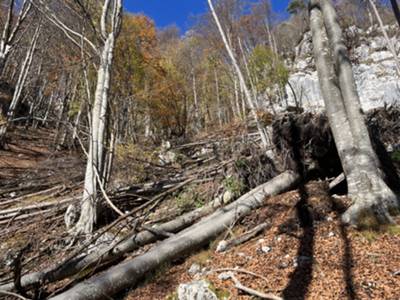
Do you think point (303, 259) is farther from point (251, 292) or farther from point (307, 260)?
point (251, 292)

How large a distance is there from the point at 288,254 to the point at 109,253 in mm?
2112

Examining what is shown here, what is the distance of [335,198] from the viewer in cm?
412

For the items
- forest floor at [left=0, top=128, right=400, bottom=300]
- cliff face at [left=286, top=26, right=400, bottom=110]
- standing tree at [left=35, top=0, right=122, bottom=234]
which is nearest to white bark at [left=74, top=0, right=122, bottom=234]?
standing tree at [left=35, top=0, right=122, bottom=234]

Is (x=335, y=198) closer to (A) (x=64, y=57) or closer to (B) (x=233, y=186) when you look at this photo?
(B) (x=233, y=186)

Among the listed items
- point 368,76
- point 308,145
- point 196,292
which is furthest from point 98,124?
point 368,76

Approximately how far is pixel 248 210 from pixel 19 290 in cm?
283

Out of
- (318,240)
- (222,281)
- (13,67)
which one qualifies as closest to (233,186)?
(318,240)

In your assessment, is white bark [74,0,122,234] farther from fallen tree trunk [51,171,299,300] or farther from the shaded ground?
the shaded ground

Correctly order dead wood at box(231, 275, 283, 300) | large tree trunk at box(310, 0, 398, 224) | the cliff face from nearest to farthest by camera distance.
Result: dead wood at box(231, 275, 283, 300), large tree trunk at box(310, 0, 398, 224), the cliff face

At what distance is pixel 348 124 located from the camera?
3.98m

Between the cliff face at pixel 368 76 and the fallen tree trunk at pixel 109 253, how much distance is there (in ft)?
40.4

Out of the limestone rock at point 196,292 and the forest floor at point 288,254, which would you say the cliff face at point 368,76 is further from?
the limestone rock at point 196,292

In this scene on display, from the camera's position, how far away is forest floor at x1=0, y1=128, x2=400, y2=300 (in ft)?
8.52

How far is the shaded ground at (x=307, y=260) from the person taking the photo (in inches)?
100.0
